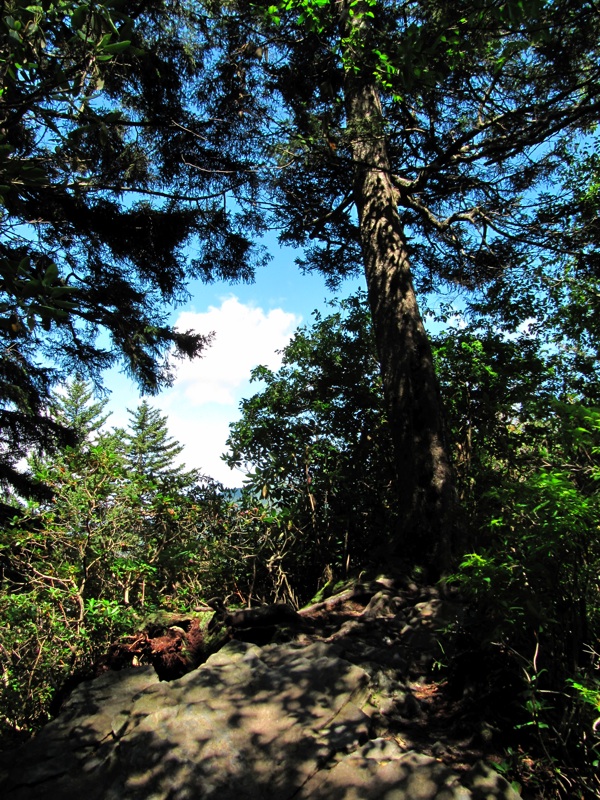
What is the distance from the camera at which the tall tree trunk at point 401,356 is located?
14.7 feet

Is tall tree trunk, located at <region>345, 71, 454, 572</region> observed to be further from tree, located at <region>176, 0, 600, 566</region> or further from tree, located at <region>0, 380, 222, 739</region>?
→ tree, located at <region>0, 380, 222, 739</region>

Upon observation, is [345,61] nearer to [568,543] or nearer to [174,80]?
[174,80]

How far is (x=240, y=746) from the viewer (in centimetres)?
229

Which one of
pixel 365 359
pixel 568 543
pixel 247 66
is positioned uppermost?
pixel 247 66

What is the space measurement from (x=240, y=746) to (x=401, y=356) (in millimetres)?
3622

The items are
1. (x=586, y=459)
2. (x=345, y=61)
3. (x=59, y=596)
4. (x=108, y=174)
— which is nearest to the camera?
(x=586, y=459)

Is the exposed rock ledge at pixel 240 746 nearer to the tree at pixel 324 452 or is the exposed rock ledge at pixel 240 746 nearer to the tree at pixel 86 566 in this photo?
the tree at pixel 86 566

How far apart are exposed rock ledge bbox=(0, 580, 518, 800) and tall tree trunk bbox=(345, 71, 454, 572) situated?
178cm

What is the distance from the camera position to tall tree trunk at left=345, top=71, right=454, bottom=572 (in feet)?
14.7

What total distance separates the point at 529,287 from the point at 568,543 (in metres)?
5.88

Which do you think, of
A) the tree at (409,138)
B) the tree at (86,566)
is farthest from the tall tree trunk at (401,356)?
the tree at (86,566)

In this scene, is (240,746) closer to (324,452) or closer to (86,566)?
(86,566)

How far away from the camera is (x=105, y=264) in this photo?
634cm

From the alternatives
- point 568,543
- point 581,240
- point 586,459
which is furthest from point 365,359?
point 568,543
